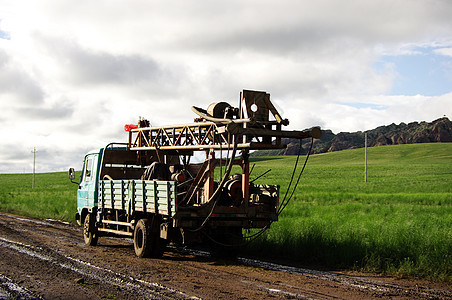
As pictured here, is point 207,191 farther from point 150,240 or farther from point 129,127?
point 129,127

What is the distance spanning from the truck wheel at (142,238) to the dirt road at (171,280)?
259 millimetres

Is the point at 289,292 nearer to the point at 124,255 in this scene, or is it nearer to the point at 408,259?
the point at 408,259

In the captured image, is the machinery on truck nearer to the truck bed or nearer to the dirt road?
the truck bed

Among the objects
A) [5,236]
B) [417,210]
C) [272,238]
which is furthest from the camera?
[417,210]

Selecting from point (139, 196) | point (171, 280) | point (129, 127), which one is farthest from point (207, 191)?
point (129, 127)

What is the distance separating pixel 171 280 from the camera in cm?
912

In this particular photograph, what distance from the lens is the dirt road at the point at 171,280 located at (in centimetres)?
802

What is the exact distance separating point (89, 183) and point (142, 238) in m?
4.35

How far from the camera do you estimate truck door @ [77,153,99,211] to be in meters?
15.4

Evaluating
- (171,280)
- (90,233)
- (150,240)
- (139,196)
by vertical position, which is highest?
(139,196)

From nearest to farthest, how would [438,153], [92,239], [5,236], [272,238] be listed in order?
[272,238], [92,239], [5,236], [438,153]

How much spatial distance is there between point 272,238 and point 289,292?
227 inches

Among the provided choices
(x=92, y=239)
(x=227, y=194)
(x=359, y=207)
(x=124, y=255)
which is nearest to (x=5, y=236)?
(x=92, y=239)

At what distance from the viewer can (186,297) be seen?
7680 millimetres
